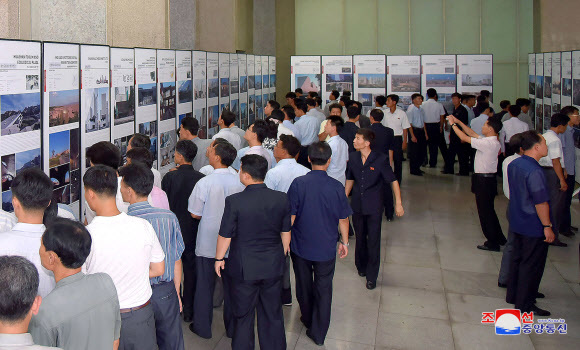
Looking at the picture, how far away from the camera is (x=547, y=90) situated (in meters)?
11.9

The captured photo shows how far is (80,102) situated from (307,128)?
14.7 ft

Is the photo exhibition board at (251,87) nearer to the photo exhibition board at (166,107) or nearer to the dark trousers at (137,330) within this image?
the photo exhibition board at (166,107)

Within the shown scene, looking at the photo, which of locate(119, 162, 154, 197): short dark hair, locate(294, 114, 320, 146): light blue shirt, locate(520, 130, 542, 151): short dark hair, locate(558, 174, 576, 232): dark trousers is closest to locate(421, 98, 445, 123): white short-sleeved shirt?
locate(294, 114, 320, 146): light blue shirt

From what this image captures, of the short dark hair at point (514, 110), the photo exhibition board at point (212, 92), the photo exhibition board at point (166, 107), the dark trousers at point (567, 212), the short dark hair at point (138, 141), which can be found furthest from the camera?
the short dark hair at point (514, 110)

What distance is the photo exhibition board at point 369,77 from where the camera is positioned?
1384cm

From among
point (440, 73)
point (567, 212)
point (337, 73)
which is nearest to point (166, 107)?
point (567, 212)

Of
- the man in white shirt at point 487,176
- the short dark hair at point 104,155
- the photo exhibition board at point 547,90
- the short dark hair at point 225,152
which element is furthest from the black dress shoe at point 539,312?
the photo exhibition board at point 547,90

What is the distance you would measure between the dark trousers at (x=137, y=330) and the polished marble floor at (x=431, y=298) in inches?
56.0

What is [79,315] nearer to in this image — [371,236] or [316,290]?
[316,290]

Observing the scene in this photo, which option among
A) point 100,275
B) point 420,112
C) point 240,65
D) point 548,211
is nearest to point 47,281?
point 100,275

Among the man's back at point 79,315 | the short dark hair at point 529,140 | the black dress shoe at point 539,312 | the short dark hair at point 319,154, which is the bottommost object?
the black dress shoe at point 539,312

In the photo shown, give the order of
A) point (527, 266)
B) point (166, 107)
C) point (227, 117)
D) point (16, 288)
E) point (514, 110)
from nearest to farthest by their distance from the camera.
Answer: point (16, 288) < point (527, 266) < point (227, 117) < point (166, 107) < point (514, 110)

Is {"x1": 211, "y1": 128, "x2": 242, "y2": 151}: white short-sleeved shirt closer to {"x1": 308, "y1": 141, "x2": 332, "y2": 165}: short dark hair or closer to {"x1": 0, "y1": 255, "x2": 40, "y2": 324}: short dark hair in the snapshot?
{"x1": 308, "y1": 141, "x2": 332, "y2": 165}: short dark hair

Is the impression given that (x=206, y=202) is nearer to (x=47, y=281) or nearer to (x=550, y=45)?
(x=47, y=281)
